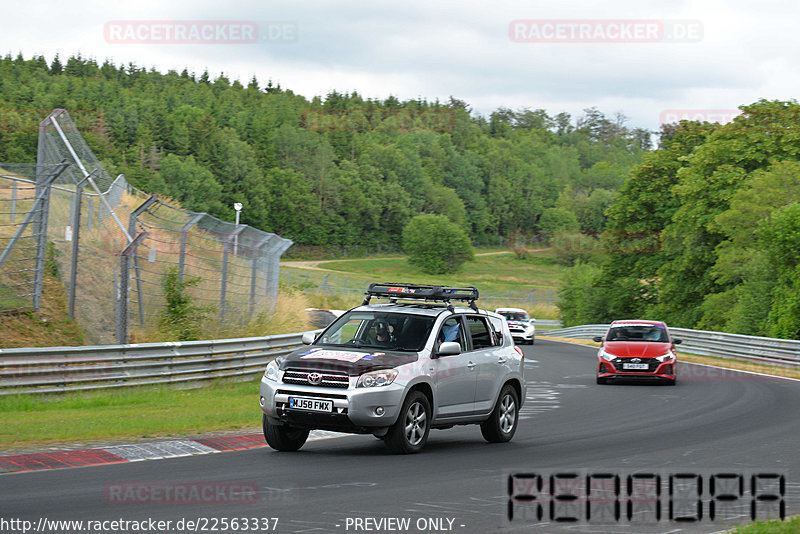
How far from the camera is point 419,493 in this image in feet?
28.5

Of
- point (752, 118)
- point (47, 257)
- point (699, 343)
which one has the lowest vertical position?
point (699, 343)

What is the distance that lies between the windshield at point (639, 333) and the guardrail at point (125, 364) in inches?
358

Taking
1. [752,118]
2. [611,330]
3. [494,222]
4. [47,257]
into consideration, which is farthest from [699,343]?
[494,222]

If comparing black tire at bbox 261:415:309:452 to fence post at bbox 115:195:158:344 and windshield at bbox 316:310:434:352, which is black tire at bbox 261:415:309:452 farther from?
fence post at bbox 115:195:158:344

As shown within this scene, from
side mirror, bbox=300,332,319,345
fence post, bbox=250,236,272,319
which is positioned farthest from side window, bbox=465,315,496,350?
fence post, bbox=250,236,272,319

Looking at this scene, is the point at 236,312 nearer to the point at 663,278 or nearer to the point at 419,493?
the point at 419,493

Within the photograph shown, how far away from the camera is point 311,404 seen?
10727 millimetres

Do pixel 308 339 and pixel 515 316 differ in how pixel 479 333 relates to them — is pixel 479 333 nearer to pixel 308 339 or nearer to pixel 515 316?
pixel 308 339

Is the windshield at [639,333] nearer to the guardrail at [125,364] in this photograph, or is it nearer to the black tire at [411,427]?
the guardrail at [125,364]

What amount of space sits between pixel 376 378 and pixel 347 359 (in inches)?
16.4

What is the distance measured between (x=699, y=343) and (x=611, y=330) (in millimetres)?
13872

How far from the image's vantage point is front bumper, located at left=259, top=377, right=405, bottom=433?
1062 centimetres

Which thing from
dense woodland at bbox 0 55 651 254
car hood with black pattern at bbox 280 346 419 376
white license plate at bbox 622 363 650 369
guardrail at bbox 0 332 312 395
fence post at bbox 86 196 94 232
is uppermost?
dense woodland at bbox 0 55 651 254

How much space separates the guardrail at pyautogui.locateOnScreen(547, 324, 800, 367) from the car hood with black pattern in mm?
22083
